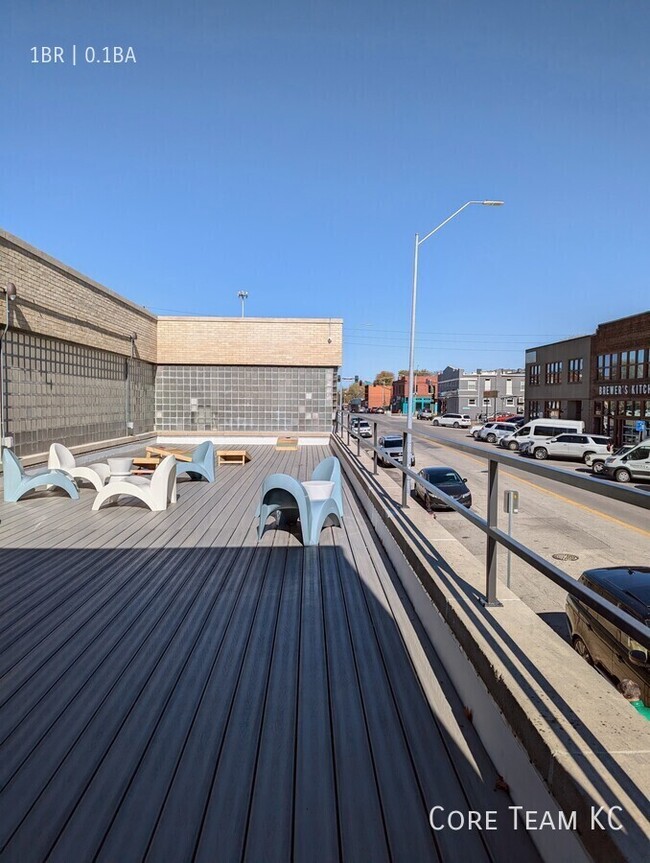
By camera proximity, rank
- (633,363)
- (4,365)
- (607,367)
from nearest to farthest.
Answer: (4,365) < (633,363) < (607,367)

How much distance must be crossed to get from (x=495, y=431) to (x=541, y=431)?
A: 739cm

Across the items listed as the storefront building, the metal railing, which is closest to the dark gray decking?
the metal railing

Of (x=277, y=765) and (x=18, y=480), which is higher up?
(x=18, y=480)

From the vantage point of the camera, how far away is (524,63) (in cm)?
1411

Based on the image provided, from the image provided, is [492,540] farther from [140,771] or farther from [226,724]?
[140,771]

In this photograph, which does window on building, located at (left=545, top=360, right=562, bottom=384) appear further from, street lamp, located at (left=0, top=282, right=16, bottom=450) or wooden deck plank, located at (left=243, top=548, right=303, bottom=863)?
wooden deck plank, located at (left=243, top=548, right=303, bottom=863)

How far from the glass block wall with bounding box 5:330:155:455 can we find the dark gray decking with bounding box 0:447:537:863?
7588mm

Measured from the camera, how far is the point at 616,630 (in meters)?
2.74

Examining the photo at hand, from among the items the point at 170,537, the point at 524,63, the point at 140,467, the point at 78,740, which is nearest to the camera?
the point at 78,740

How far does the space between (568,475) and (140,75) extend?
15.8 metres

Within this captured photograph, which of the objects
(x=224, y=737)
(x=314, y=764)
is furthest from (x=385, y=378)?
(x=314, y=764)

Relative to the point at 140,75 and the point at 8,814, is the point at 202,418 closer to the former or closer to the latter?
the point at 140,75

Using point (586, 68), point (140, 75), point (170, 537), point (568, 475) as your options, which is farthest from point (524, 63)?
point (568, 475)

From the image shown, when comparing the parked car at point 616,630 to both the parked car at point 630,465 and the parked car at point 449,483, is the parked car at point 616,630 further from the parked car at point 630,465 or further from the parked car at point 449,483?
the parked car at point 630,465
